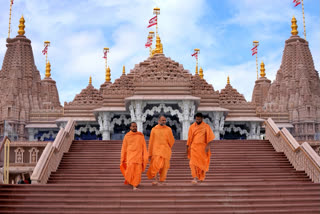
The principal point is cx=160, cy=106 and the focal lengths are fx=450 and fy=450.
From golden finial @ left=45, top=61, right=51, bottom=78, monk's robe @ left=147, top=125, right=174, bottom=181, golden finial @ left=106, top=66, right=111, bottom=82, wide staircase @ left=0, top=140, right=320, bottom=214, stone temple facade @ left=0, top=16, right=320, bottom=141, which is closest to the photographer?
wide staircase @ left=0, top=140, right=320, bottom=214

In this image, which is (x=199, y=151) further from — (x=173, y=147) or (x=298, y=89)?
(x=298, y=89)

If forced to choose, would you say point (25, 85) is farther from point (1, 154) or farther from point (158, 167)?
point (158, 167)

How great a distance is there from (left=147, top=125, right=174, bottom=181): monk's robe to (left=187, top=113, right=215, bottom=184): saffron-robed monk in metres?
0.60

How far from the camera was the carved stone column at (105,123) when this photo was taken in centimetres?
2889

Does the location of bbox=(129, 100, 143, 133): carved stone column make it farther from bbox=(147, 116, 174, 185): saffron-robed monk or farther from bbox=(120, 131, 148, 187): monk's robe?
bbox=(120, 131, 148, 187): monk's robe

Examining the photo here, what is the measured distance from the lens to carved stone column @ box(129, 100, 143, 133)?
26.3m

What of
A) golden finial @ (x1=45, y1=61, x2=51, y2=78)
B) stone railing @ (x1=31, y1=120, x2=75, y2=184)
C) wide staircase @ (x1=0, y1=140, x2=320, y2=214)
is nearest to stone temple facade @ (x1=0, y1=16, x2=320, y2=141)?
golden finial @ (x1=45, y1=61, x2=51, y2=78)

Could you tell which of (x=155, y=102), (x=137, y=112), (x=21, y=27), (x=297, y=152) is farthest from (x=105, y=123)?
(x=21, y=27)

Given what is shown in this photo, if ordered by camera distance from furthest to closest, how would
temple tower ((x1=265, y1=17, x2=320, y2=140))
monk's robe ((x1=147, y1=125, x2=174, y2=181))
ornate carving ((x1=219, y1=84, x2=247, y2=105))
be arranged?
temple tower ((x1=265, y1=17, x2=320, y2=140)), ornate carving ((x1=219, y1=84, x2=247, y2=105)), monk's robe ((x1=147, y1=125, x2=174, y2=181))

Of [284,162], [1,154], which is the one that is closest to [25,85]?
[1,154]

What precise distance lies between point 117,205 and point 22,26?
115 feet

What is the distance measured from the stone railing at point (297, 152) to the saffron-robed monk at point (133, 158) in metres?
5.20

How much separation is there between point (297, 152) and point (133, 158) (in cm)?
633

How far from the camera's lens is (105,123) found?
29234 mm
